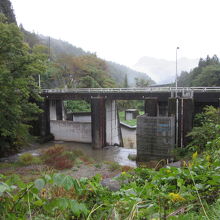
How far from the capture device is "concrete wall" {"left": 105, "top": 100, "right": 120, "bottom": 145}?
1045 inches

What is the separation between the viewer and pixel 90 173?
15195 millimetres

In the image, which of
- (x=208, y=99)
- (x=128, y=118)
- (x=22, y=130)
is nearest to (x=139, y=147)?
(x=208, y=99)

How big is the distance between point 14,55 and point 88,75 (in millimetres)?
37371

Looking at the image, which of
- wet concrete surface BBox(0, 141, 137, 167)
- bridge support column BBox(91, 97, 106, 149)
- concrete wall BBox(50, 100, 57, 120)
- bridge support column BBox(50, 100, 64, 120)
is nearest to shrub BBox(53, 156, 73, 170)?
wet concrete surface BBox(0, 141, 137, 167)

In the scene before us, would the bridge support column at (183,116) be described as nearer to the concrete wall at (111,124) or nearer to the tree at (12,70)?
the concrete wall at (111,124)

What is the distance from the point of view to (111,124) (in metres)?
27.6

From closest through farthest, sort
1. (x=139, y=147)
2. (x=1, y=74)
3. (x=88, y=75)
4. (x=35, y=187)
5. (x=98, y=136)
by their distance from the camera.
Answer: (x=35, y=187) < (x=1, y=74) < (x=139, y=147) < (x=98, y=136) < (x=88, y=75)

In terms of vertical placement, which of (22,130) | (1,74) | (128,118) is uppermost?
(1,74)

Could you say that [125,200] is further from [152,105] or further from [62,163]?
[152,105]

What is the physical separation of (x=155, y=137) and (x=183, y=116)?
3147 mm

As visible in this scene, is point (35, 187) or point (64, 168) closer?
point (35, 187)

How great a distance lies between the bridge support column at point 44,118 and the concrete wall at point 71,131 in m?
0.91

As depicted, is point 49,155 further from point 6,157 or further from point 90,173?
point 90,173

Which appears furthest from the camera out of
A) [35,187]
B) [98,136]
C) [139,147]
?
[98,136]
